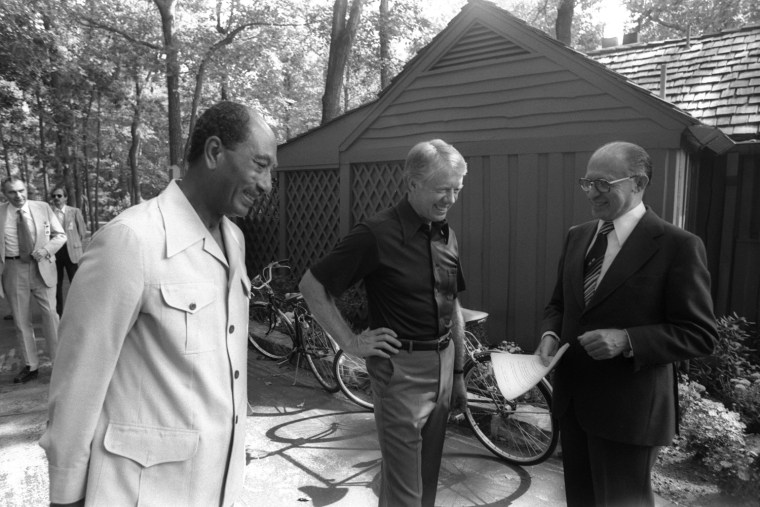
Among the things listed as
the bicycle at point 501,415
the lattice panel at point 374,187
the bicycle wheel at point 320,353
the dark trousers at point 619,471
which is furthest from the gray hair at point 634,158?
the lattice panel at point 374,187

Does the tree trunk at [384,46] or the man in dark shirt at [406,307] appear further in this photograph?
the tree trunk at [384,46]

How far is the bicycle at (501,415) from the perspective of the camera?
441 cm

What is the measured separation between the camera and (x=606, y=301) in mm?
2307

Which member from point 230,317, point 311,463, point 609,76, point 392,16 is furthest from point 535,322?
point 392,16

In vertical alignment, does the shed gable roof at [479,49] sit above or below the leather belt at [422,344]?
above

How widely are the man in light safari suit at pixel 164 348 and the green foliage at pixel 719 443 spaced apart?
3349 mm

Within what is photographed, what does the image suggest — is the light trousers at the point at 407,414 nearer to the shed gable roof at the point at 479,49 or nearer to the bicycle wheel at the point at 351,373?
the bicycle wheel at the point at 351,373

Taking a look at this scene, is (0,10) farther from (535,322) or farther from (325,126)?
(535,322)

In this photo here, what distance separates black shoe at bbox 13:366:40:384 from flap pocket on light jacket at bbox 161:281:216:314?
575cm

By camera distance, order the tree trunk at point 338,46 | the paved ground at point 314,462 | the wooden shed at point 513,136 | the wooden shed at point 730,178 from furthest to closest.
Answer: the tree trunk at point 338,46 < the wooden shed at point 730,178 < the wooden shed at point 513,136 < the paved ground at point 314,462

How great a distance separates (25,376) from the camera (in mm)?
6121

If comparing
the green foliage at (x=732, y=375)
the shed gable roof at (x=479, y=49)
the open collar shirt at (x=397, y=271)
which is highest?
the shed gable roof at (x=479, y=49)

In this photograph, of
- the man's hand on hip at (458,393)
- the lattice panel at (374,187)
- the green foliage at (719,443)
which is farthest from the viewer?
the lattice panel at (374,187)

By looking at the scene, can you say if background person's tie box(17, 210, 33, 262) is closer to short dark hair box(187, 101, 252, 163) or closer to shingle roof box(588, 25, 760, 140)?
short dark hair box(187, 101, 252, 163)
